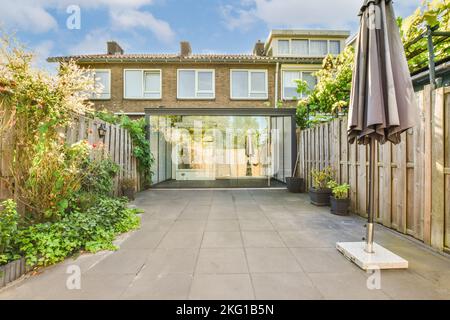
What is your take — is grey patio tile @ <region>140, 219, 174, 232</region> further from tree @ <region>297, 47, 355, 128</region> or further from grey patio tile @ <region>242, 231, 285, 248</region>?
tree @ <region>297, 47, 355, 128</region>

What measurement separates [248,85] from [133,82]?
615 centimetres

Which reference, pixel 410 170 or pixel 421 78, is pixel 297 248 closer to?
pixel 410 170

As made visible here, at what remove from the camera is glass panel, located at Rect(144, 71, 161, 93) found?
12.4 m

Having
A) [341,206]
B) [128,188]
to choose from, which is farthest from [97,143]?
[341,206]

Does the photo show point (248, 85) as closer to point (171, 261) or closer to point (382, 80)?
point (382, 80)

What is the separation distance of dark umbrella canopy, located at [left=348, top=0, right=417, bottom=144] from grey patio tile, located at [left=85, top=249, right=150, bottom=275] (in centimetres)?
289

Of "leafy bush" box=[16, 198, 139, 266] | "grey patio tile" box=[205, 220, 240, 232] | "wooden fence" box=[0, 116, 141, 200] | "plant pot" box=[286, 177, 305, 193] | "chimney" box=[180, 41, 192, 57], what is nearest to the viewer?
"leafy bush" box=[16, 198, 139, 266]

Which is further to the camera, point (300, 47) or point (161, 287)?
point (300, 47)

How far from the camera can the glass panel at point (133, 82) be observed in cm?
1236

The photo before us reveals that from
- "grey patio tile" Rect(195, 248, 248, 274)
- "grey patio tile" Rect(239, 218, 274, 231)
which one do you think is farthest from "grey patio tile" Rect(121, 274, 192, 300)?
"grey patio tile" Rect(239, 218, 274, 231)

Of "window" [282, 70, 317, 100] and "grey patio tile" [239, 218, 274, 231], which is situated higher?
"window" [282, 70, 317, 100]

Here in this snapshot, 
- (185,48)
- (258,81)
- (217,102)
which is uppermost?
(185,48)

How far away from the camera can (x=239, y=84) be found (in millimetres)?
12555
